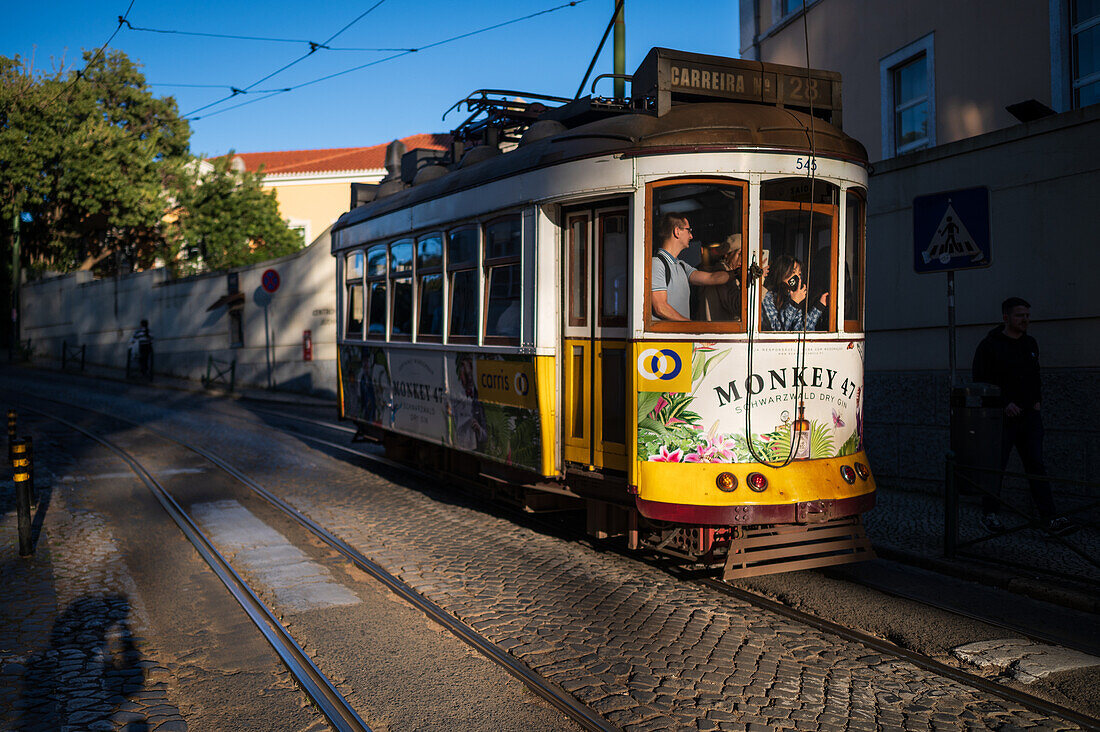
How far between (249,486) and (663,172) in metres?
6.44

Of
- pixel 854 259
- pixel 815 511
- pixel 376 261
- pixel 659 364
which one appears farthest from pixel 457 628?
pixel 376 261

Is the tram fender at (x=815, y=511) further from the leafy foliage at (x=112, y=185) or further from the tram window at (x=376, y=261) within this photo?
the leafy foliage at (x=112, y=185)

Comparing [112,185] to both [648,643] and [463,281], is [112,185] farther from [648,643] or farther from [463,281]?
[648,643]

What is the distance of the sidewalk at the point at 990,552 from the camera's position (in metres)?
5.91

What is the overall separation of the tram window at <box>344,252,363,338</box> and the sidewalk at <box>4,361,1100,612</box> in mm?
6210

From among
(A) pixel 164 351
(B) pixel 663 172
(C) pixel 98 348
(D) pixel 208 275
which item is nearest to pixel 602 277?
(B) pixel 663 172

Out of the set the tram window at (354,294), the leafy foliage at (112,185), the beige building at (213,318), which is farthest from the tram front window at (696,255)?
the leafy foliage at (112,185)

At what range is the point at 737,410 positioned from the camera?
19.8ft

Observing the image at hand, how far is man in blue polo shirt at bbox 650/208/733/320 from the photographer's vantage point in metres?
6.09

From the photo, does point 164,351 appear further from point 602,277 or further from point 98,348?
point 602,277

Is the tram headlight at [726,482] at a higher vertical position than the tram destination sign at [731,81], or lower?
lower

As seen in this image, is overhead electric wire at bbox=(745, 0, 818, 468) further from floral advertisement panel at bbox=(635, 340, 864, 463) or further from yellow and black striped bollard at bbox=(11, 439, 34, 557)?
yellow and black striped bollard at bbox=(11, 439, 34, 557)

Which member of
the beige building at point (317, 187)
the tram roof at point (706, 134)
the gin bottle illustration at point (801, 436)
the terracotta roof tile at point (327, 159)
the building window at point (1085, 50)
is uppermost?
the terracotta roof tile at point (327, 159)

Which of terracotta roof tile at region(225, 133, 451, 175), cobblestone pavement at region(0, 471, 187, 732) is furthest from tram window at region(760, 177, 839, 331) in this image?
terracotta roof tile at region(225, 133, 451, 175)
